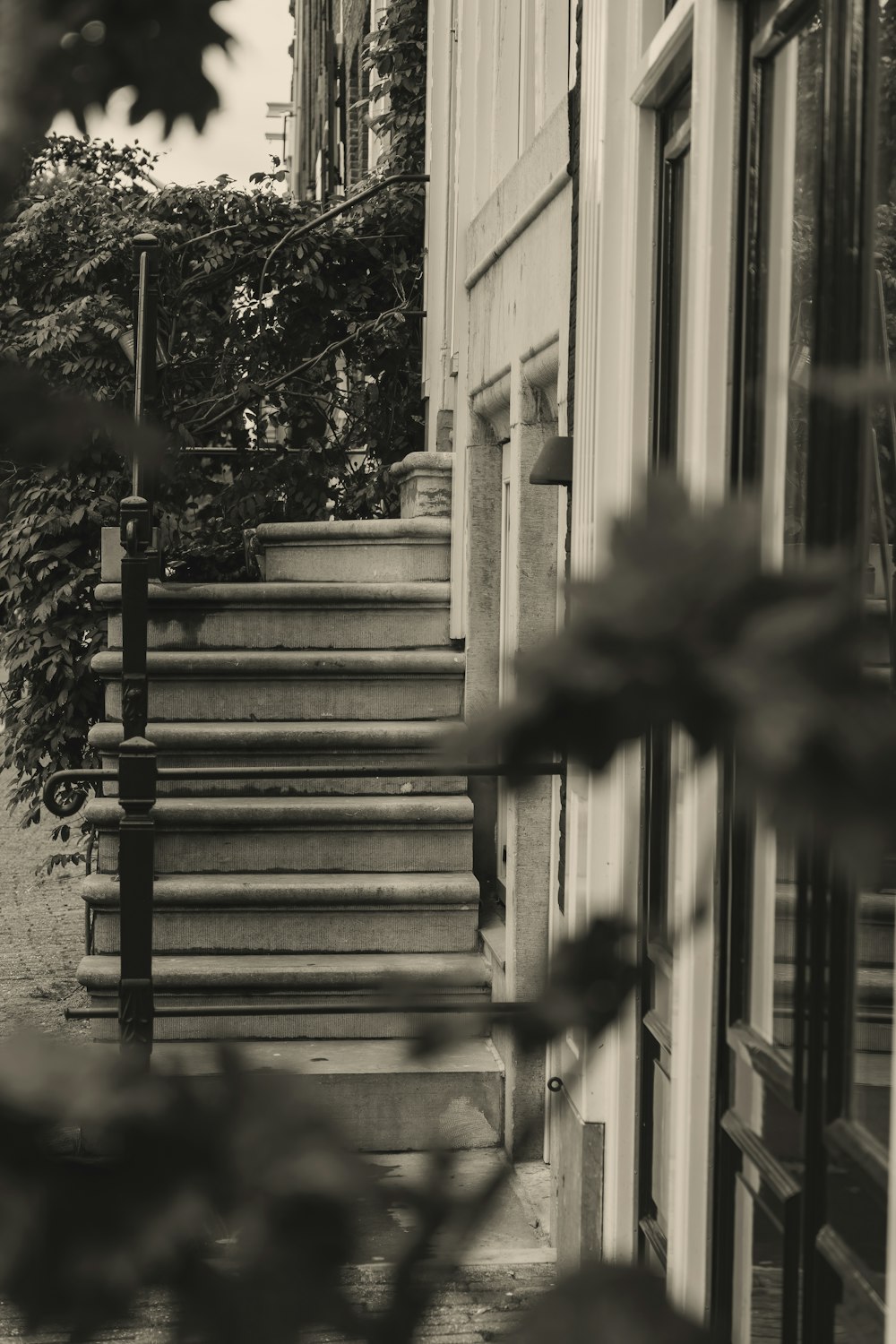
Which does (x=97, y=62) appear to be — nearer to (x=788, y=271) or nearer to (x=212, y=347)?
(x=788, y=271)

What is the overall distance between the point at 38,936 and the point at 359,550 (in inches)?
119

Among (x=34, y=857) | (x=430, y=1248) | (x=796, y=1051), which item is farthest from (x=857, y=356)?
(x=34, y=857)

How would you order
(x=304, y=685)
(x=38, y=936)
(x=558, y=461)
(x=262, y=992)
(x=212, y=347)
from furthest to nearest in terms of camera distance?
1. (x=38, y=936)
2. (x=212, y=347)
3. (x=304, y=685)
4. (x=262, y=992)
5. (x=558, y=461)

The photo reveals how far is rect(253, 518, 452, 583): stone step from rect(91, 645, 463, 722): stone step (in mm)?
679

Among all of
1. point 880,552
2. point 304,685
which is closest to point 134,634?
point 304,685

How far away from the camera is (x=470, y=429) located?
626cm

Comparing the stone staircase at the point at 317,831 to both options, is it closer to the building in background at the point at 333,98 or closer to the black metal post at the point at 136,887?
the black metal post at the point at 136,887

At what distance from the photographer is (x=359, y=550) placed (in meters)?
6.78

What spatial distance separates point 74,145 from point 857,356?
7340mm

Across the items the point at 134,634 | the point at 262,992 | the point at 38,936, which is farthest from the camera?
the point at 38,936

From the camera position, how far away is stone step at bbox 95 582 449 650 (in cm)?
631

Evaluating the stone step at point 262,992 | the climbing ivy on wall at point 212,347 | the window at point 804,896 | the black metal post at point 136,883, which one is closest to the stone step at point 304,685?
the stone step at point 262,992

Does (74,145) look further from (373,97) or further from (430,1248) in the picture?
(430,1248)

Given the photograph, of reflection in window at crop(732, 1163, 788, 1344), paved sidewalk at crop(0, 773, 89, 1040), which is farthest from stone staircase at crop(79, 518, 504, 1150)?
reflection in window at crop(732, 1163, 788, 1344)
